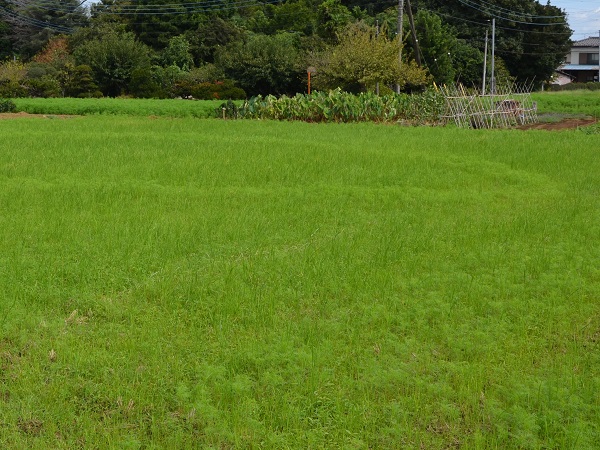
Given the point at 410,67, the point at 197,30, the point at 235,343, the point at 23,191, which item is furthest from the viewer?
the point at 197,30

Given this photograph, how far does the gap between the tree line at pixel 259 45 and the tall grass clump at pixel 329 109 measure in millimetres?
4390

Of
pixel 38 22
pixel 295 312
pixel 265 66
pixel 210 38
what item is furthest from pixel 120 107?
pixel 38 22

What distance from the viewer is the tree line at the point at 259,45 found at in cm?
4000

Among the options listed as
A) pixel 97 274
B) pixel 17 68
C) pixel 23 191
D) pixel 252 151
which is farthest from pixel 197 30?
pixel 97 274

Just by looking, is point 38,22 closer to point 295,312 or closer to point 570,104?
point 570,104

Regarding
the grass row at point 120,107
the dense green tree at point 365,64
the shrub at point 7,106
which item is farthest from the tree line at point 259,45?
the shrub at point 7,106

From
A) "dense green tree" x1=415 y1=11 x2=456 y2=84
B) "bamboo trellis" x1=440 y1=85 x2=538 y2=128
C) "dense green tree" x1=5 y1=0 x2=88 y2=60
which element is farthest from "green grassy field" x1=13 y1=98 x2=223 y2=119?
"dense green tree" x1=5 y1=0 x2=88 y2=60

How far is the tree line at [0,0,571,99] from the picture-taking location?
131 feet

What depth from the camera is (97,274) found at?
721cm

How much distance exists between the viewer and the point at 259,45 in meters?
46.1

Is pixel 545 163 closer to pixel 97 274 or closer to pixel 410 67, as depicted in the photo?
pixel 97 274

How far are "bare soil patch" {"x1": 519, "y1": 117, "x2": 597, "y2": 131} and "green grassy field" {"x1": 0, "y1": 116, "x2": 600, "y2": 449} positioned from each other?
1765cm

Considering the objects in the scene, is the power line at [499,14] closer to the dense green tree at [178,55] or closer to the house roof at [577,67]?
the house roof at [577,67]

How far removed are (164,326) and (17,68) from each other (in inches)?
1937
